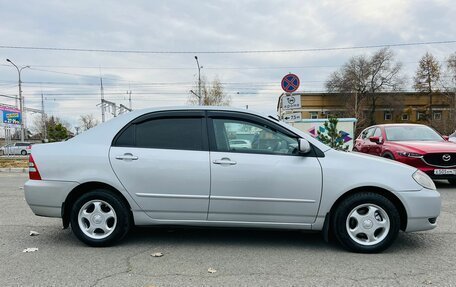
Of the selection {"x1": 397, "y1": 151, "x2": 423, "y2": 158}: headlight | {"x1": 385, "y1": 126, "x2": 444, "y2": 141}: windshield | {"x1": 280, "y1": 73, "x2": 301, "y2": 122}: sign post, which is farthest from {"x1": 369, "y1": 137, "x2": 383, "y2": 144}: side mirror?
{"x1": 280, "y1": 73, "x2": 301, "y2": 122}: sign post

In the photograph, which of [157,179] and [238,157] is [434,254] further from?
[157,179]

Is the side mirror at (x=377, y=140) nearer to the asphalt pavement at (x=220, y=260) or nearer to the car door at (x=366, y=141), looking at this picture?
the car door at (x=366, y=141)

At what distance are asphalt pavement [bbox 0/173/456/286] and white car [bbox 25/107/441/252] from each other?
29 cm

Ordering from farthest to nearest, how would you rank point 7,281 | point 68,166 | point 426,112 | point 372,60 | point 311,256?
point 426,112 < point 372,60 < point 68,166 < point 311,256 < point 7,281

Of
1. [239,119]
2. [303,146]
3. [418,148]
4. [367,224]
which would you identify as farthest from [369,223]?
[418,148]

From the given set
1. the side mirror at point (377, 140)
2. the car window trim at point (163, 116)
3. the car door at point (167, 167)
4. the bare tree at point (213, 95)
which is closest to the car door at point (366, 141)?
the side mirror at point (377, 140)

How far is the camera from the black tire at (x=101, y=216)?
12.7 feet

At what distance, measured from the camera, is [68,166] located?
389 cm

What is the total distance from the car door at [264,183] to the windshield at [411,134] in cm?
612

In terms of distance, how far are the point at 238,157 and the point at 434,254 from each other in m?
2.40

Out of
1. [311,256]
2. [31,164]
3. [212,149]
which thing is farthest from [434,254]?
[31,164]

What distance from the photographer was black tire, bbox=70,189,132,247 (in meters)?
3.88

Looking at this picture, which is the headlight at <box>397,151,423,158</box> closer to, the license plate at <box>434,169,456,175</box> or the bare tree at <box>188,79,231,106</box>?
the license plate at <box>434,169,456,175</box>

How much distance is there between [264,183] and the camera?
3680 mm
